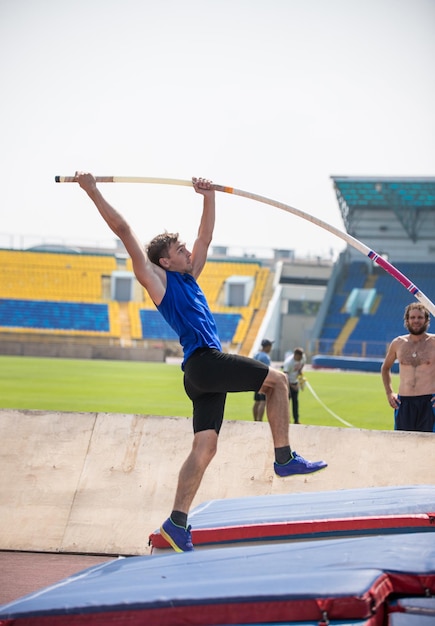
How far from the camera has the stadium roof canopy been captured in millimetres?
54688

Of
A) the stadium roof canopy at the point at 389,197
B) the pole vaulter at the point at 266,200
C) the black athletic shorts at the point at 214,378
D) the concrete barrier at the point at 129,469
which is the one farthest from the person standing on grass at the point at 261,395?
the stadium roof canopy at the point at 389,197

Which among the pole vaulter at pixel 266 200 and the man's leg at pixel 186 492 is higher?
the pole vaulter at pixel 266 200

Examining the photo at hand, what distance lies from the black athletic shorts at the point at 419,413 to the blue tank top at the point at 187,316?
3651 mm

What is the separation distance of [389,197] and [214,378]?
5355 centimetres

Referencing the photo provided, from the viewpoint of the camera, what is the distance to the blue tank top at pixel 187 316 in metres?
5.14

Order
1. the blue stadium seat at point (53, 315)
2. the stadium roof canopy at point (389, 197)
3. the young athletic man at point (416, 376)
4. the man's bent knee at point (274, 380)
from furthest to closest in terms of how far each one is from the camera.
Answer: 1. the blue stadium seat at point (53, 315)
2. the stadium roof canopy at point (389, 197)
3. the young athletic man at point (416, 376)
4. the man's bent knee at point (274, 380)

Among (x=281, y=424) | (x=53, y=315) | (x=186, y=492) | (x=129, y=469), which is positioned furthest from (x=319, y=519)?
(x=53, y=315)

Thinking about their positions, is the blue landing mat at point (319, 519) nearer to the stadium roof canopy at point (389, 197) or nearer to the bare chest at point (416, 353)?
Result: the bare chest at point (416, 353)

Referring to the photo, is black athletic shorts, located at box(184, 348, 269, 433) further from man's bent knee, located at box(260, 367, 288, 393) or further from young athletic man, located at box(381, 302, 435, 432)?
young athletic man, located at box(381, 302, 435, 432)

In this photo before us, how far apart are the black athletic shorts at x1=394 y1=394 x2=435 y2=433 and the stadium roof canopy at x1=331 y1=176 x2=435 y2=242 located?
47.4 metres

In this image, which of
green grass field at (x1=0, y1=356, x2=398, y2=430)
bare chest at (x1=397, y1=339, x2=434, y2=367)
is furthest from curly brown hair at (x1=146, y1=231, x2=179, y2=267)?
green grass field at (x1=0, y1=356, x2=398, y2=430)

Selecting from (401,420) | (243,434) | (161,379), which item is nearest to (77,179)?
(243,434)

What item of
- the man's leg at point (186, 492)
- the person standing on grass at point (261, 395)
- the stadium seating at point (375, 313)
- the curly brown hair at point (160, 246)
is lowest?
the stadium seating at point (375, 313)

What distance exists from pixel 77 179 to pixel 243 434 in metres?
2.58
